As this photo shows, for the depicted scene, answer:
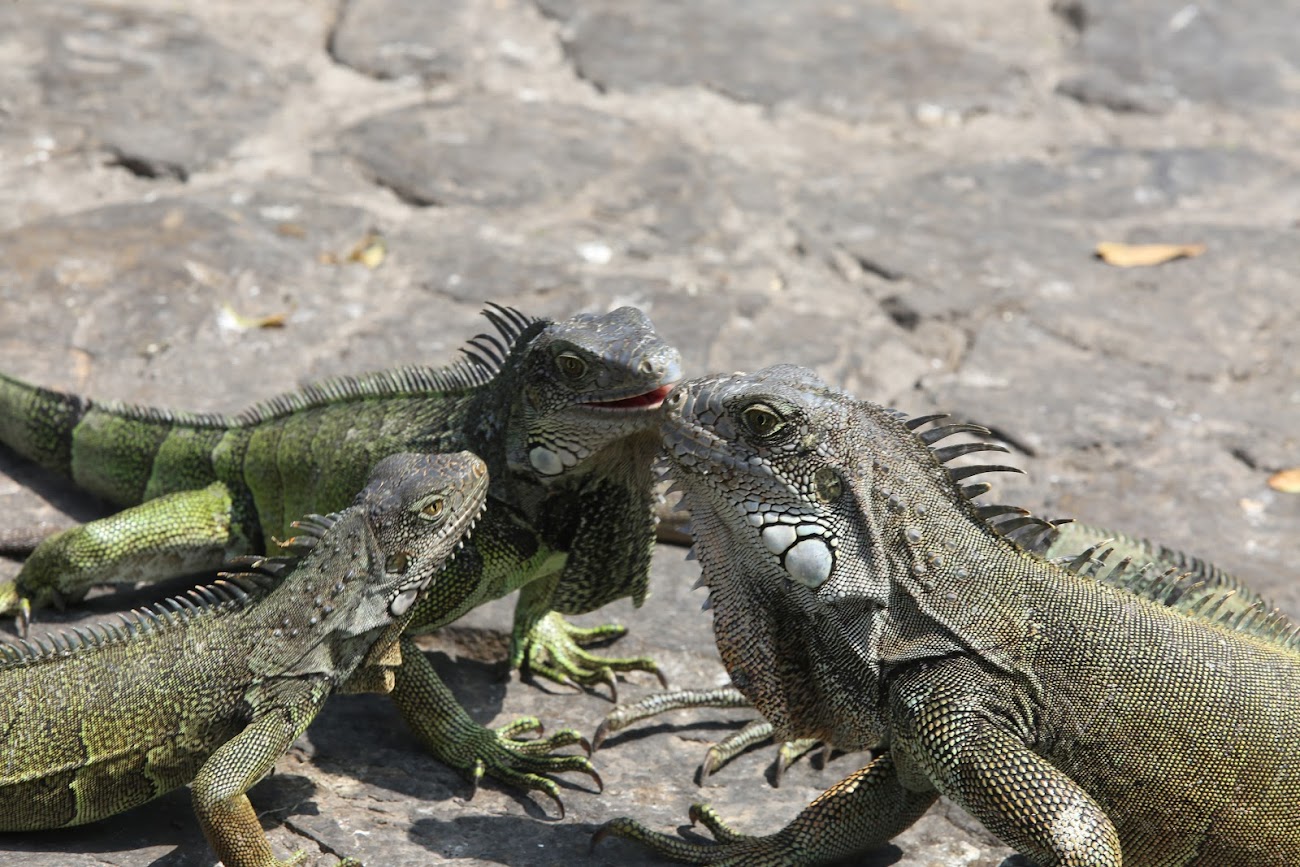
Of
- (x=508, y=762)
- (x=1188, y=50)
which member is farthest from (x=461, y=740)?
(x=1188, y=50)

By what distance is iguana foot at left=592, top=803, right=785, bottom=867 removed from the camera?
3586 mm

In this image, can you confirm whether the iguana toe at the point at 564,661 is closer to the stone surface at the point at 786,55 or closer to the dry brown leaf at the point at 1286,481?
the dry brown leaf at the point at 1286,481

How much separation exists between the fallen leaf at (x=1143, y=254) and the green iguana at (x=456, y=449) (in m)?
3.40

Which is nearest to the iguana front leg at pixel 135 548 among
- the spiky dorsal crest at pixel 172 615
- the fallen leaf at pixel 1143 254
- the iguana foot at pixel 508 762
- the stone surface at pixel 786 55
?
Answer: the spiky dorsal crest at pixel 172 615

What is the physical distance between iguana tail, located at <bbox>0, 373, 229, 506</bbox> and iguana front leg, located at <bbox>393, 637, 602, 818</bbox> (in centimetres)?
134

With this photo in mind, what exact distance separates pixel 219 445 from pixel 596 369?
161 cm

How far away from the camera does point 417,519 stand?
3713 mm

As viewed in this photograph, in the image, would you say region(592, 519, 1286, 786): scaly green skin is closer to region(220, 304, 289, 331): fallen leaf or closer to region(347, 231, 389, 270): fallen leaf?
region(220, 304, 289, 331): fallen leaf

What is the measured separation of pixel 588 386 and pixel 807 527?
0.83m

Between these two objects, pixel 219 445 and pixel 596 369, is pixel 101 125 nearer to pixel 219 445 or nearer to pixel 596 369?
pixel 219 445

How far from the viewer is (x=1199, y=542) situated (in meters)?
5.12

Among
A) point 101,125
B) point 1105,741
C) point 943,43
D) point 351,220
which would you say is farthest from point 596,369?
point 943,43

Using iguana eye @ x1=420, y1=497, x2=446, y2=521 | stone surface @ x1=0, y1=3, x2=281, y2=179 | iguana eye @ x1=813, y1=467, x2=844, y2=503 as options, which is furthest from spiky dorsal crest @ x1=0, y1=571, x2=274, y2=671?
stone surface @ x1=0, y1=3, x2=281, y2=179

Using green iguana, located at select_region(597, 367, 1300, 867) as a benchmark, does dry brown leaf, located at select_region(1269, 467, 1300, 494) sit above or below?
below
